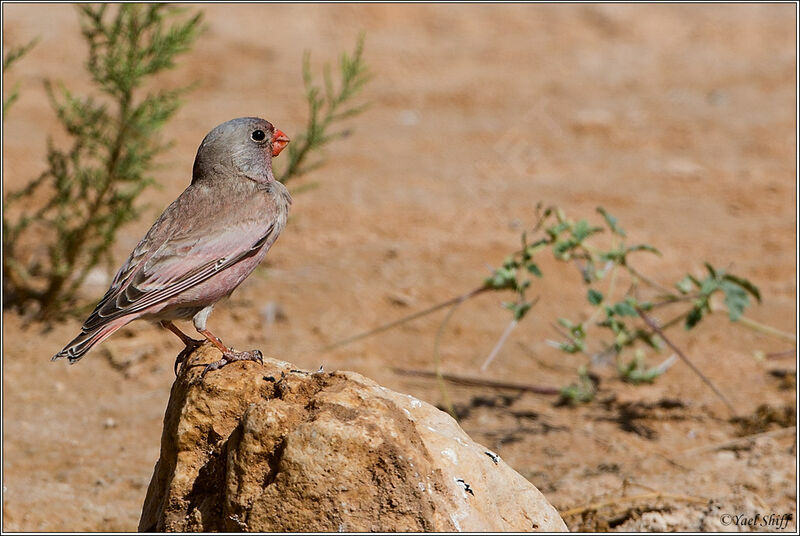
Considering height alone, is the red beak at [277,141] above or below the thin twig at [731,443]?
above

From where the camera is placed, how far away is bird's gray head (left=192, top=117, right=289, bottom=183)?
445cm

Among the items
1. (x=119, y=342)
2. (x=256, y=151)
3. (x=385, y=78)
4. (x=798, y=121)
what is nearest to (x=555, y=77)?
(x=385, y=78)

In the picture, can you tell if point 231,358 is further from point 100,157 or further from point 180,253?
point 100,157

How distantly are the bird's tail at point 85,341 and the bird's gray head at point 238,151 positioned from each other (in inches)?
34.3

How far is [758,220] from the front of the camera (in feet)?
26.1

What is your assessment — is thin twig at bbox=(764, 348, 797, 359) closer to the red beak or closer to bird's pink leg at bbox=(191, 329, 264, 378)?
the red beak

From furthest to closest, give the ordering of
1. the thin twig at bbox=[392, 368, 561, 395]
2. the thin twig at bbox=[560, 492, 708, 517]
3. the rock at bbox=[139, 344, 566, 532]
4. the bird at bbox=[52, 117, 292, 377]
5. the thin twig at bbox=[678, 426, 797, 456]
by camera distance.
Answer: the thin twig at bbox=[392, 368, 561, 395] < the thin twig at bbox=[678, 426, 797, 456] < the thin twig at bbox=[560, 492, 708, 517] < the bird at bbox=[52, 117, 292, 377] < the rock at bbox=[139, 344, 566, 532]

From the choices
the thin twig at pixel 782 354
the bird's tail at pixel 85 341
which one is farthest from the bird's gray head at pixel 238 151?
the thin twig at pixel 782 354

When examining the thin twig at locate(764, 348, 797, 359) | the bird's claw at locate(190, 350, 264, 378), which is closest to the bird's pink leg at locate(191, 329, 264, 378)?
the bird's claw at locate(190, 350, 264, 378)

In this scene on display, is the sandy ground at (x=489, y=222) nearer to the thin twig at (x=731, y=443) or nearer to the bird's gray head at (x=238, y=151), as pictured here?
the thin twig at (x=731, y=443)

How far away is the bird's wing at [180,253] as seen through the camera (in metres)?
3.94

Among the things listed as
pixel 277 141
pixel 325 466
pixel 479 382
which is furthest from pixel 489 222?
pixel 325 466

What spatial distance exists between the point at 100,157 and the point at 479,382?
2569 millimetres

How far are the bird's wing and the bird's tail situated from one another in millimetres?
25
